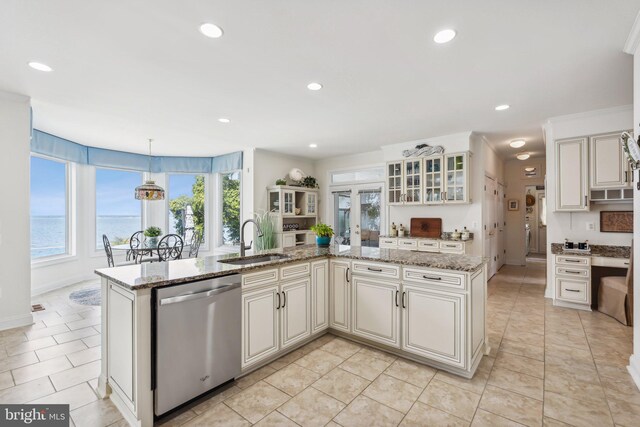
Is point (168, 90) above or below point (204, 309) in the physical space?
above

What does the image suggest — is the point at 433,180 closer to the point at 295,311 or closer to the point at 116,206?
the point at 295,311

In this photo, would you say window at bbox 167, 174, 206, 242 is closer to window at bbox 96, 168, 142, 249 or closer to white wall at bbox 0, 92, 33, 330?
window at bbox 96, 168, 142, 249

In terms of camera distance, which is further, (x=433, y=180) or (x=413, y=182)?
(x=413, y=182)

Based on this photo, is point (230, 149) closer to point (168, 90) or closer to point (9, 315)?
point (168, 90)

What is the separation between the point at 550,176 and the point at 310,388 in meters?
4.54

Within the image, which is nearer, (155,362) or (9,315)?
(155,362)

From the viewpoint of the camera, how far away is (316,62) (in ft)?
8.57

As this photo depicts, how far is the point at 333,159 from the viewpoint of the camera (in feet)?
23.2

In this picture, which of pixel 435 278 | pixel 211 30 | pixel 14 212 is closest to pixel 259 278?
pixel 435 278

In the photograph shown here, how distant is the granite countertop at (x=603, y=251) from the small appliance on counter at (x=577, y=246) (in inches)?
1.6

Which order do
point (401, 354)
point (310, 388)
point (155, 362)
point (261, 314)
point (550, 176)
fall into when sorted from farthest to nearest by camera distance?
point (550, 176)
point (401, 354)
point (261, 314)
point (310, 388)
point (155, 362)

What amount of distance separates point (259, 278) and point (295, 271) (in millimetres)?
417

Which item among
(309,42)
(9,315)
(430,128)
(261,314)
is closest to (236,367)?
(261,314)

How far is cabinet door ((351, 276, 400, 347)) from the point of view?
2.68m
